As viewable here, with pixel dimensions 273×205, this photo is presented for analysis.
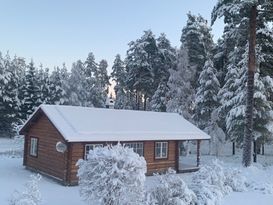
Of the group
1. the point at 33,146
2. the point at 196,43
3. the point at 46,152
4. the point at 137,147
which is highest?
the point at 196,43

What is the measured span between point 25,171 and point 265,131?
1790 cm

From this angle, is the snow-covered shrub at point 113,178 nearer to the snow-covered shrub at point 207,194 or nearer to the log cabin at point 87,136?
the snow-covered shrub at point 207,194

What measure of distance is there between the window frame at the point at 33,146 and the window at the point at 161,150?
7.46 meters

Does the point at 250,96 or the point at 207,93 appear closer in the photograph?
the point at 250,96

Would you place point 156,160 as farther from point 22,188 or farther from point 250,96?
point 22,188

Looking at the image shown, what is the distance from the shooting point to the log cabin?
17781 millimetres

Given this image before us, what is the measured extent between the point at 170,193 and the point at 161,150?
10.0m

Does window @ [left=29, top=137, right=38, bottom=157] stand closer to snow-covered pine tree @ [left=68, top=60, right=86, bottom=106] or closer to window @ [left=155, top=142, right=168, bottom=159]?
window @ [left=155, top=142, right=168, bottom=159]

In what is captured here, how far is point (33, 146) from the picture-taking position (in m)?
21.7

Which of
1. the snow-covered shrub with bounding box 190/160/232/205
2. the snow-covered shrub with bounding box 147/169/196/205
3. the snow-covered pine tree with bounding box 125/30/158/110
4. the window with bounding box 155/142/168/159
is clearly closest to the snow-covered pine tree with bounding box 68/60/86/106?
the snow-covered pine tree with bounding box 125/30/158/110

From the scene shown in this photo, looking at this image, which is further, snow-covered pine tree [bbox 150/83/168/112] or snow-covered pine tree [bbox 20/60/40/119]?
snow-covered pine tree [bbox 20/60/40/119]

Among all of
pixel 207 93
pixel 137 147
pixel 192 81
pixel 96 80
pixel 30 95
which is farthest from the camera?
pixel 96 80

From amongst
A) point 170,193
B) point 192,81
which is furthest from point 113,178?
point 192,81

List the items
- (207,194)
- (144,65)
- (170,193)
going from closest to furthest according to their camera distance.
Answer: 1. (170,193)
2. (207,194)
3. (144,65)
